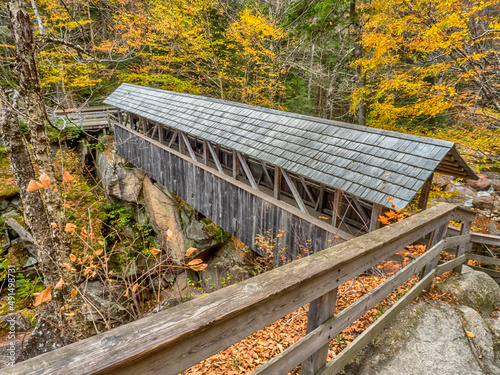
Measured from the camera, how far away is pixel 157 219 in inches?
531

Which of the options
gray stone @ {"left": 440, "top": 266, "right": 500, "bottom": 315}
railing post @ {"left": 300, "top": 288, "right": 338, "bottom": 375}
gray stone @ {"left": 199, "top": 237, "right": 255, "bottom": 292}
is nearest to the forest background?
railing post @ {"left": 300, "top": 288, "right": 338, "bottom": 375}

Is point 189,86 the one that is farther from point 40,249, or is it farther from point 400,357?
point 400,357

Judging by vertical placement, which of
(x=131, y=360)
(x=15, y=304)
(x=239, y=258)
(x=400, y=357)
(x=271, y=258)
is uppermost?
(x=131, y=360)

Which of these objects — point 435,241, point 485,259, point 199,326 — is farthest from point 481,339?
point 485,259

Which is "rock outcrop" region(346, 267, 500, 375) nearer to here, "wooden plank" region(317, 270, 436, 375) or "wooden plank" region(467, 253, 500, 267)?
"wooden plank" region(317, 270, 436, 375)

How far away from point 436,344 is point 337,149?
12.3ft

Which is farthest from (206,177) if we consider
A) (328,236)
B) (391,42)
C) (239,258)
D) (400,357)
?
(400,357)

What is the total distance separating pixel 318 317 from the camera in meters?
1.74

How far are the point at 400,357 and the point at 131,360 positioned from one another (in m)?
2.24

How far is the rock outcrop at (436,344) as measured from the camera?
221 cm

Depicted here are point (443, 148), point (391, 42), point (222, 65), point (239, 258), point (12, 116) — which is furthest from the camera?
point (222, 65)

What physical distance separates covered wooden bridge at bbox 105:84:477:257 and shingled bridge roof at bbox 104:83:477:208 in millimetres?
17

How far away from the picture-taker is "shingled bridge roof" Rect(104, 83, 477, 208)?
4.39 meters

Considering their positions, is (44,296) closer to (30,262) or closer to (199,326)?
(199,326)
